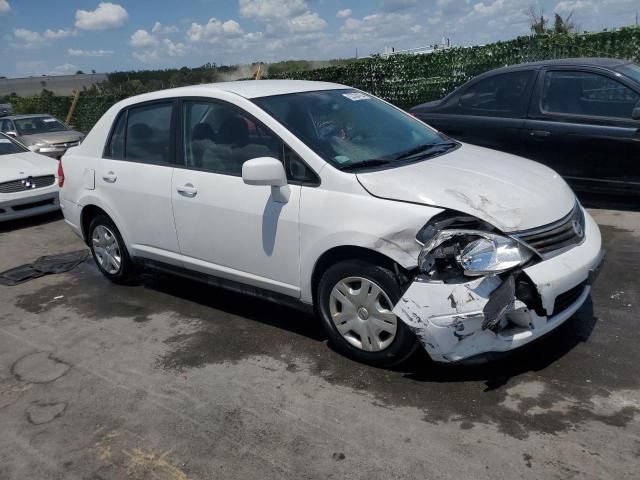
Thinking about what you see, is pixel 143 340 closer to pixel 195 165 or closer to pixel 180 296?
pixel 180 296

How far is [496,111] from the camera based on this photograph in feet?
22.6

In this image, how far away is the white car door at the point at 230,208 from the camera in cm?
388

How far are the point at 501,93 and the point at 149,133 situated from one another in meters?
4.13

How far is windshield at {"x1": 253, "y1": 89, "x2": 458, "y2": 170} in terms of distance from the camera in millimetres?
3850

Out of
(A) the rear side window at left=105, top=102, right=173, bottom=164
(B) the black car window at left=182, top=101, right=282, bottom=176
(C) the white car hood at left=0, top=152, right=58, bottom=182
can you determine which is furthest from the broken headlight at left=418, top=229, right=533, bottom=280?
(C) the white car hood at left=0, top=152, right=58, bottom=182

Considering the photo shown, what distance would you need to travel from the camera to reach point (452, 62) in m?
11.5

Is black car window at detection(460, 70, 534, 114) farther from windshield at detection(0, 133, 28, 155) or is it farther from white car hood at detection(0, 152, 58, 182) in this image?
windshield at detection(0, 133, 28, 155)

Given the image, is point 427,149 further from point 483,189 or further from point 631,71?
point 631,71

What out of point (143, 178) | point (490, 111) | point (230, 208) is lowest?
point (230, 208)

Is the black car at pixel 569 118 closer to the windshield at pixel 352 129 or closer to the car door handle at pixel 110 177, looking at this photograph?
the windshield at pixel 352 129

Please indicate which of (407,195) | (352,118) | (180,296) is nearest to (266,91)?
(352,118)

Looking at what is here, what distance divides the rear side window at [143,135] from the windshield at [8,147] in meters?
5.61

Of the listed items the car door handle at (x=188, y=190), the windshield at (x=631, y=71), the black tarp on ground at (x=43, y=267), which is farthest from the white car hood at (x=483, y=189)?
the black tarp on ground at (x=43, y=267)

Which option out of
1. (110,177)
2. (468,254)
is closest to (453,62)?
(110,177)
